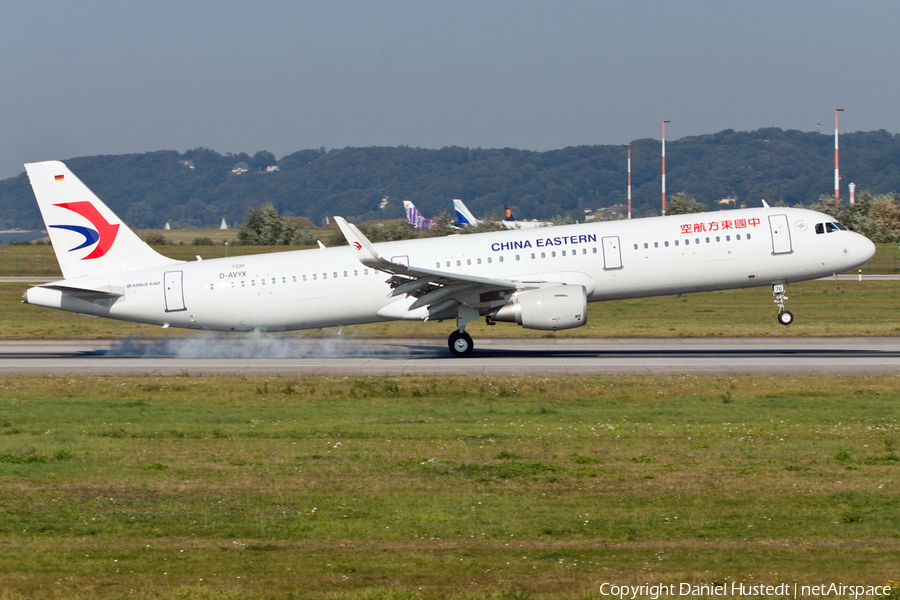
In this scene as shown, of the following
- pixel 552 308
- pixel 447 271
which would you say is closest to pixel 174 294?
pixel 447 271

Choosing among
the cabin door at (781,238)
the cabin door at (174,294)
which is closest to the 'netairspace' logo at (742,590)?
the cabin door at (781,238)

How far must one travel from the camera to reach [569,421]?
2092 centimetres

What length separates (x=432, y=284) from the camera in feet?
103

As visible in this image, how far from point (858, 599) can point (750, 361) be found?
21.7 m

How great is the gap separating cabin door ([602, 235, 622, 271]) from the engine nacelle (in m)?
1.37

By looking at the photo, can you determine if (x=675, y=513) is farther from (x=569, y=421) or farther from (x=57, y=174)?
(x=57, y=174)

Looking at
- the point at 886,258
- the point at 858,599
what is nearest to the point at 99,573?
the point at 858,599

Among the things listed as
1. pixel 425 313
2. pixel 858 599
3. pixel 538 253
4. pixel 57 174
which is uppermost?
pixel 57 174

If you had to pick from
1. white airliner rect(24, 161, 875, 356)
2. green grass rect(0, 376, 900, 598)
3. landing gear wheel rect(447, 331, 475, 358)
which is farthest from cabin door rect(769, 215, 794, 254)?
landing gear wheel rect(447, 331, 475, 358)

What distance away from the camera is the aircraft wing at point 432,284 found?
2991 cm

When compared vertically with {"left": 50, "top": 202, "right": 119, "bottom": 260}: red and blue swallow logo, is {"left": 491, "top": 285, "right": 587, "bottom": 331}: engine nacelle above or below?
below

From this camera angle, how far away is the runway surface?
2978 centimetres

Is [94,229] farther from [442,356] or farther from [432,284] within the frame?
[442,356]

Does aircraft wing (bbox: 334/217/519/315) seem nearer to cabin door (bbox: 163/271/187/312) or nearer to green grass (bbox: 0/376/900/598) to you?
green grass (bbox: 0/376/900/598)
